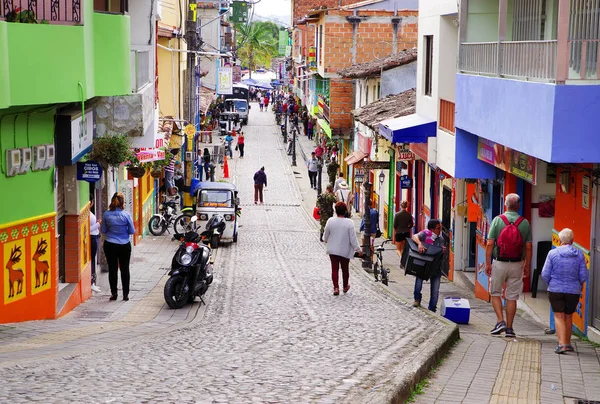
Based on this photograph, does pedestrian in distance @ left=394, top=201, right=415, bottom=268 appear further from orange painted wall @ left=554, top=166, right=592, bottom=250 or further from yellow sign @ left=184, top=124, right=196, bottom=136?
yellow sign @ left=184, top=124, right=196, bottom=136

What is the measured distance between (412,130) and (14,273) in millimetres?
11393

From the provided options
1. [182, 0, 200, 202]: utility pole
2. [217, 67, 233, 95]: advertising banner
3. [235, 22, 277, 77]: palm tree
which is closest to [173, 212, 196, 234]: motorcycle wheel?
[182, 0, 200, 202]: utility pole

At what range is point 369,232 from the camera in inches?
843

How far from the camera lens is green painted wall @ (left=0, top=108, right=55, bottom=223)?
38.1 feet

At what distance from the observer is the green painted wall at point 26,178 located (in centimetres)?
1162

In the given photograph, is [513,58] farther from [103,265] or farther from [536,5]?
[103,265]

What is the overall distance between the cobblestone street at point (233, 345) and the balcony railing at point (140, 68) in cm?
355

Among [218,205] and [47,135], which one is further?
[218,205]

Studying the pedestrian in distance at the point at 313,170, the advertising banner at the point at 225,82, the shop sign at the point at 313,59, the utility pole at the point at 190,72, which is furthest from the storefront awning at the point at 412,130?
the advertising banner at the point at 225,82

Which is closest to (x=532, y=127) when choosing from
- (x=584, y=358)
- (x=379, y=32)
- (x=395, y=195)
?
(x=584, y=358)

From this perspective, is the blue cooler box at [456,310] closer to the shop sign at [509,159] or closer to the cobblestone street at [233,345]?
the cobblestone street at [233,345]

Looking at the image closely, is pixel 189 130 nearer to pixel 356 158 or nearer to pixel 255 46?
pixel 356 158

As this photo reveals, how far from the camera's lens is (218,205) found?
1153 inches

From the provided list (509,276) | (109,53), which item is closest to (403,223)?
(109,53)
